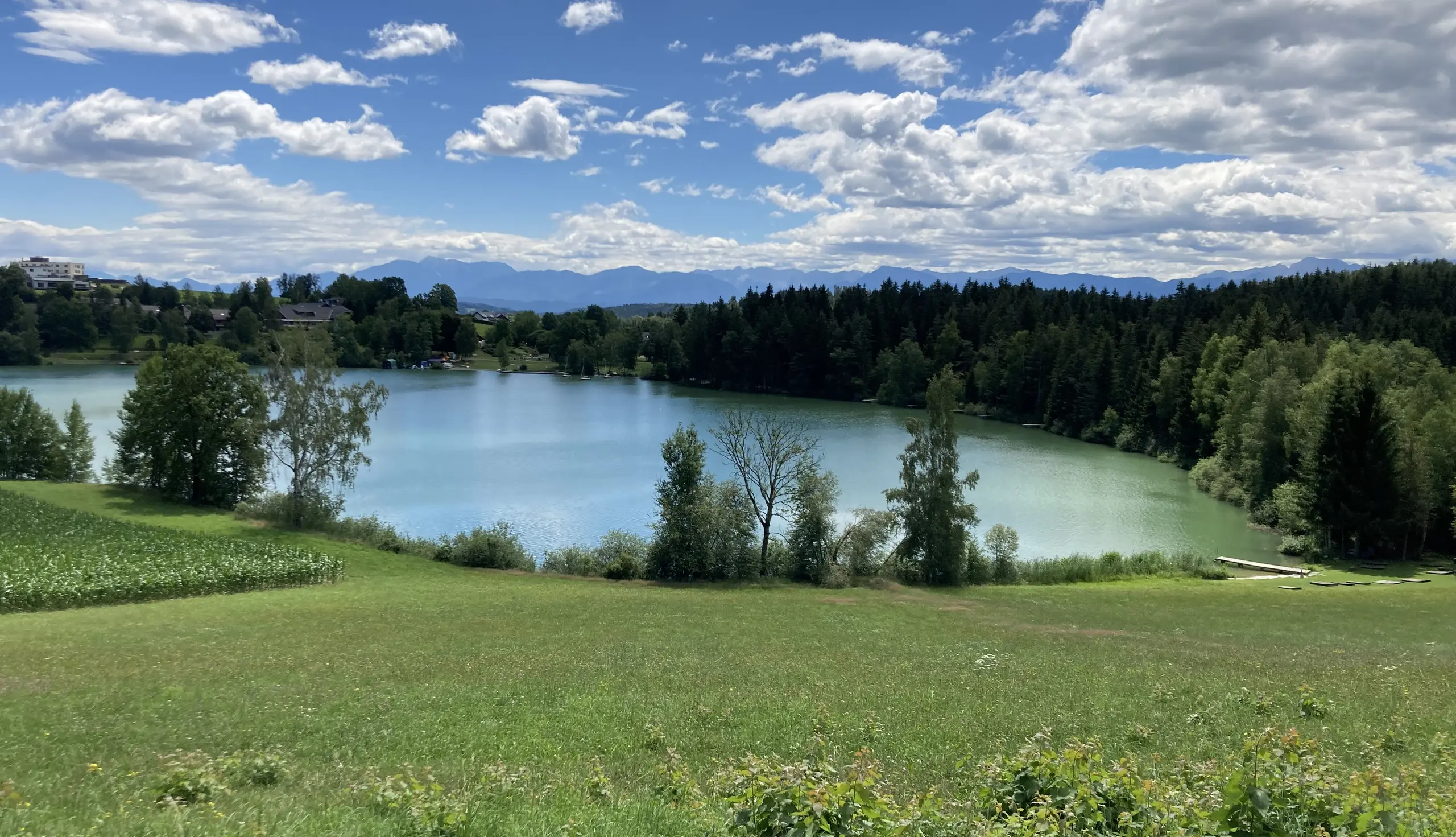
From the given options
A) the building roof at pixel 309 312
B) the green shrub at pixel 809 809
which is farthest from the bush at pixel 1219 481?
the building roof at pixel 309 312

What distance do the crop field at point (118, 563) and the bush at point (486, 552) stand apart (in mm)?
6031

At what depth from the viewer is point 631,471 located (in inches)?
2596

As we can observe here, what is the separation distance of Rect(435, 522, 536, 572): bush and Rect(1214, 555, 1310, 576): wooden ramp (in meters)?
36.7

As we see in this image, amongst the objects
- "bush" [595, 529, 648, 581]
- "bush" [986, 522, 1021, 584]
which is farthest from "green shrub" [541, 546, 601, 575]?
"bush" [986, 522, 1021, 584]

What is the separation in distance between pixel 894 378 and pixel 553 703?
4278 inches

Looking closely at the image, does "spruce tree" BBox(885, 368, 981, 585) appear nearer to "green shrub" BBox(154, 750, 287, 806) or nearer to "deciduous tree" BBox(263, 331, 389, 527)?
"deciduous tree" BBox(263, 331, 389, 527)

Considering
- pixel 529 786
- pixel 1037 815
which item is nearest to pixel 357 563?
pixel 529 786

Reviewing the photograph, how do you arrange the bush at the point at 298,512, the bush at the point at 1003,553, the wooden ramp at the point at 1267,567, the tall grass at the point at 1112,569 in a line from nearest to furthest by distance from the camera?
1. the tall grass at the point at 1112,569
2. the bush at the point at 1003,553
3. the wooden ramp at the point at 1267,567
4. the bush at the point at 298,512

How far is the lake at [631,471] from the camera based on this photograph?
167 feet

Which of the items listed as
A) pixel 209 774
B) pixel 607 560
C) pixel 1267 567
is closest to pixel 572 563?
pixel 607 560

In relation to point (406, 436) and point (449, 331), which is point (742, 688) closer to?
point (406, 436)

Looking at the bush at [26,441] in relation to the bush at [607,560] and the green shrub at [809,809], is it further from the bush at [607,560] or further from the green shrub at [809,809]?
the green shrub at [809,809]

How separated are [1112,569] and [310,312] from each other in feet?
613

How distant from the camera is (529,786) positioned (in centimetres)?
849
